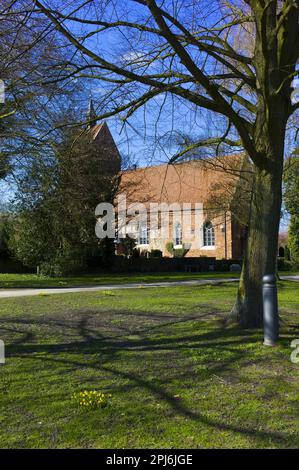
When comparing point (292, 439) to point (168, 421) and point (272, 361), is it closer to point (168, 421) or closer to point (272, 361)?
point (168, 421)

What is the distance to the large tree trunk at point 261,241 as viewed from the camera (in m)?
8.05

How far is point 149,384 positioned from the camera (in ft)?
17.1

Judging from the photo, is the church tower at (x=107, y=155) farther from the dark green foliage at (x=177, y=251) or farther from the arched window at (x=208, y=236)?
the arched window at (x=208, y=236)

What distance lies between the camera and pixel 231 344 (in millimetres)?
7000

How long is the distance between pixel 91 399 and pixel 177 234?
46.3m

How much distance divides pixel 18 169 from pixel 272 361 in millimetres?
12008

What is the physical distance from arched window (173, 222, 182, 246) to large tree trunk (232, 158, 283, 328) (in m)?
42.0

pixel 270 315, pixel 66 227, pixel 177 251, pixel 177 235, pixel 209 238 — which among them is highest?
pixel 177 235

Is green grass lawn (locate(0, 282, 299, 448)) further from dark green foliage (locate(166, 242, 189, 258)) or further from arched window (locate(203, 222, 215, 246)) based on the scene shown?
arched window (locate(203, 222, 215, 246))

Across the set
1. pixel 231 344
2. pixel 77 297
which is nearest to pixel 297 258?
pixel 77 297

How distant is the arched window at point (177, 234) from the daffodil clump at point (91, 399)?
4561 centimetres

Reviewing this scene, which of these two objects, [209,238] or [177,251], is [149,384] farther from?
[209,238]

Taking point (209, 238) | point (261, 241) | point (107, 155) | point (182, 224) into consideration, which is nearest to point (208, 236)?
point (209, 238)
